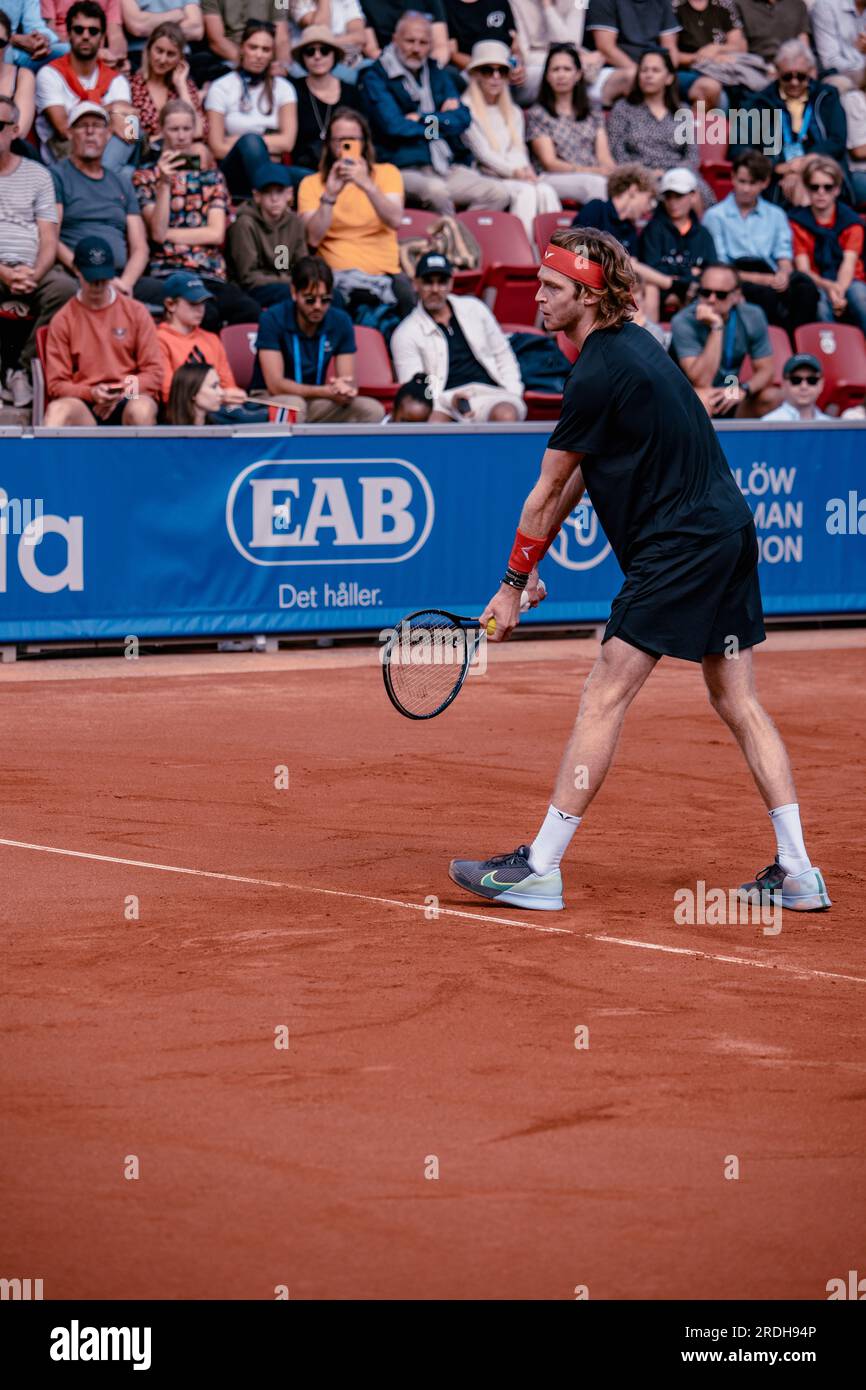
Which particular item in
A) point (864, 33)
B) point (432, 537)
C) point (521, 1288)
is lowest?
point (521, 1288)

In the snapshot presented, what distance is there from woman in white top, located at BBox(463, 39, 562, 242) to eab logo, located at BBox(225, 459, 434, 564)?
188 inches

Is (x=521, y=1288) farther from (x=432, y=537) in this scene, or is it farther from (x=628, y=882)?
(x=432, y=537)

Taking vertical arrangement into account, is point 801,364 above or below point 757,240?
below

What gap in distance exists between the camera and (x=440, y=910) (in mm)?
6625

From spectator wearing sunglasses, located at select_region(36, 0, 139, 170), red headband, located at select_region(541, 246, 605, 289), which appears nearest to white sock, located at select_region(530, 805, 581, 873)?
red headband, located at select_region(541, 246, 605, 289)

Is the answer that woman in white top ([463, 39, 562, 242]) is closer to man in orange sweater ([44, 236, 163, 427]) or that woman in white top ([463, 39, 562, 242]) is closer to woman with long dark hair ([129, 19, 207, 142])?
woman with long dark hair ([129, 19, 207, 142])

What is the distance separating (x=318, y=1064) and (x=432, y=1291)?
134 centimetres

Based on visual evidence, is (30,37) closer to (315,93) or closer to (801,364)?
(315,93)

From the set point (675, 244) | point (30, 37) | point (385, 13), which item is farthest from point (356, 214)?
point (385, 13)

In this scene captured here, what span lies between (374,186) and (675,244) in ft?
9.28

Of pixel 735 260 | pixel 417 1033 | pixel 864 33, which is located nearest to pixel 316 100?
pixel 735 260

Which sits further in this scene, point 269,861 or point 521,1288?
point 269,861

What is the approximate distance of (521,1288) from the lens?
12.0 feet

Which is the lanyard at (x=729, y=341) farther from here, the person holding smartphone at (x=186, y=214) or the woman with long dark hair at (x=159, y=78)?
the woman with long dark hair at (x=159, y=78)
